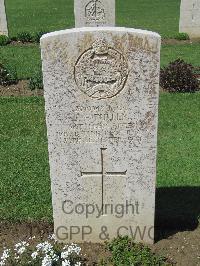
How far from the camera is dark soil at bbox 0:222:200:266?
200 inches

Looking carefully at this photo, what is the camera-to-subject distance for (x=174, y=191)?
6.78 meters

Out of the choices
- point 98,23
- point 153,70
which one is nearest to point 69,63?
point 153,70

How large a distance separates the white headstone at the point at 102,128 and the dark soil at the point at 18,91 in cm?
625

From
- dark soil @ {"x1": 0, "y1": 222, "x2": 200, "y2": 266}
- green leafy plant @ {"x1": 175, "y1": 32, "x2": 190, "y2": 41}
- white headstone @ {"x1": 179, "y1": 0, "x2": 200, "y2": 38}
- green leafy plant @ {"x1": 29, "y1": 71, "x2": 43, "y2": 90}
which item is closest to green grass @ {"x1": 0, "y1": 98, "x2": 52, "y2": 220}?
dark soil @ {"x1": 0, "y1": 222, "x2": 200, "y2": 266}

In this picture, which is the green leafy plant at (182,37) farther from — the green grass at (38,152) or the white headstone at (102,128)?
the white headstone at (102,128)

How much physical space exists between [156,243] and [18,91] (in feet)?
22.5

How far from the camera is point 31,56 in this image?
48.3ft

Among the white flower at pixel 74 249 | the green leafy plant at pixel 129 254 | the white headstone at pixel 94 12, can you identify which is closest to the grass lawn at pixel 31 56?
the white headstone at pixel 94 12

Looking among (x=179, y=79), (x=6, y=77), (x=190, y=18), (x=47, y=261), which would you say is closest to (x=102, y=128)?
(x=47, y=261)

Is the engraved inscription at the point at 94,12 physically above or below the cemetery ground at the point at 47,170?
above

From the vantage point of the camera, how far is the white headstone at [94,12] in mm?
14766

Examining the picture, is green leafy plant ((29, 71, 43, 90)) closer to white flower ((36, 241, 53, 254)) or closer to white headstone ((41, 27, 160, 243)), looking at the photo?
white headstone ((41, 27, 160, 243))

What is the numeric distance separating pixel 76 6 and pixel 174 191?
9.51 meters

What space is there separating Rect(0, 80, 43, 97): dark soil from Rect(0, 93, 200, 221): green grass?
538 millimetres
